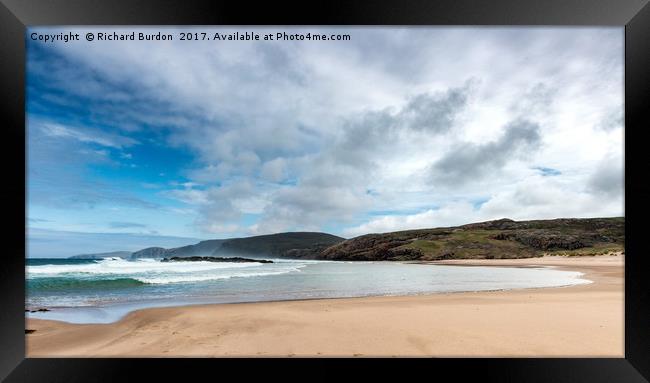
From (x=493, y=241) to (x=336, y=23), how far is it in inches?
2082

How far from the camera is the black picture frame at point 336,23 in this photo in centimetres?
280

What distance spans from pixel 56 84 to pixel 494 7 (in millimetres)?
16240

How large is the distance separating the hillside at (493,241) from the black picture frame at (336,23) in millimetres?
42196

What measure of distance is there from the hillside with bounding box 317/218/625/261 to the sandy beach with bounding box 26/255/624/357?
39.1m

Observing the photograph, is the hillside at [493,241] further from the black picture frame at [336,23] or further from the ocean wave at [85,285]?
the black picture frame at [336,23]

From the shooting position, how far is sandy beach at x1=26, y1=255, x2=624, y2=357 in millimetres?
3842

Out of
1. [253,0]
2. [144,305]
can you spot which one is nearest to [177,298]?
[144,305]

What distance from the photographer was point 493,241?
4994 cm

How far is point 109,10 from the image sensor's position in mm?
2896

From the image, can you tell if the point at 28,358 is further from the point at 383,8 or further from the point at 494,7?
the point at 494,7

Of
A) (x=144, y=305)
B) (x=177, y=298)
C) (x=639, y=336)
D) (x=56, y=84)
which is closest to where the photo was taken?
(x=639, y=336)

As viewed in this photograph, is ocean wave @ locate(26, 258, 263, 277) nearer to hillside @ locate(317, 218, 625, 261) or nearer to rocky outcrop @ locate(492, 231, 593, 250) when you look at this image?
hillside @ locate(317, 218, 625, 261)

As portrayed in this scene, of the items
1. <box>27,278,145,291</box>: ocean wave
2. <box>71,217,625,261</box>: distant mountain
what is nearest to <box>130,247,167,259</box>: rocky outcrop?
<box>71,217,625,261</box>: distant mountain

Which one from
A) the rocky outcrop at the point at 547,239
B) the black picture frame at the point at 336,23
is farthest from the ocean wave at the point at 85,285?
the rocky outcrop at the point at 547,239
